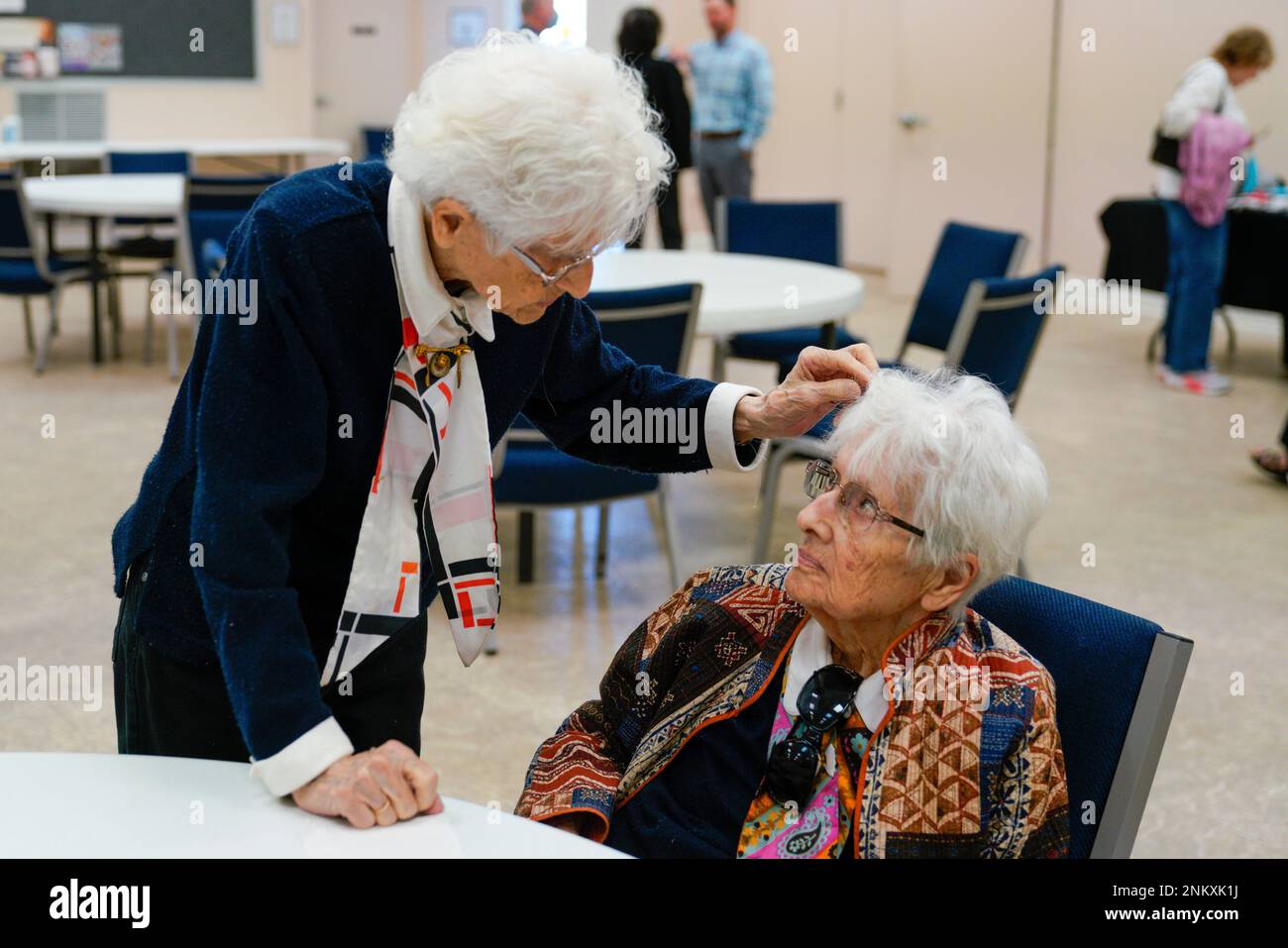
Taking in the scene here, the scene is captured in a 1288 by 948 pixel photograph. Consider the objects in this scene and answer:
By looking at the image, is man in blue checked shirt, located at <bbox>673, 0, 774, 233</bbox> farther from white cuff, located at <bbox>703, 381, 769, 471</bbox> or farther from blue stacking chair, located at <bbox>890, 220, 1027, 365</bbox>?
white cuff, located at <bbox>703, 381, 769, 471</bbox>

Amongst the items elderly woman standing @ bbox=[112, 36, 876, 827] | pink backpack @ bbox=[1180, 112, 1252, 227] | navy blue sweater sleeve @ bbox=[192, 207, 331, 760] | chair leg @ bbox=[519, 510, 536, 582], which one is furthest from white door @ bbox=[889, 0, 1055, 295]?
navy blue sweater sleeve @ bbox=[192, 207, 331, 760]

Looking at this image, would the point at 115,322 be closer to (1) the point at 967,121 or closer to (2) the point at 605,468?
(2) the point at 605,468

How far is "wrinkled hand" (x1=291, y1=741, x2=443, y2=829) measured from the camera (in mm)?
1239

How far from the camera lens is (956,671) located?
1.59 m


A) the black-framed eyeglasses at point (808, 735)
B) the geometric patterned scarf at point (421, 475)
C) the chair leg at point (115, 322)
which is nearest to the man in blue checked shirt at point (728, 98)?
the chair leg at point (115, 322)

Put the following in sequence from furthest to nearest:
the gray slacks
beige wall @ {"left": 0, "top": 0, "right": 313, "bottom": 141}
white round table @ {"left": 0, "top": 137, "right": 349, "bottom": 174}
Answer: beige wall @ {"left": 0, "top": 0, "right": 313, "bottom": 141} → white round table @ {"left": 0, "top": 137, "right": 349, "bottom": 174} → the gray slacks

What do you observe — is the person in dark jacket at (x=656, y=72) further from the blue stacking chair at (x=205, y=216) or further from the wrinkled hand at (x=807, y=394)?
the wrinkled hand at (x=807, y=394)

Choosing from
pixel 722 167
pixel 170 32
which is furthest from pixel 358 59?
pixel 722 167

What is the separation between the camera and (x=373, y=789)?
4.08 feet

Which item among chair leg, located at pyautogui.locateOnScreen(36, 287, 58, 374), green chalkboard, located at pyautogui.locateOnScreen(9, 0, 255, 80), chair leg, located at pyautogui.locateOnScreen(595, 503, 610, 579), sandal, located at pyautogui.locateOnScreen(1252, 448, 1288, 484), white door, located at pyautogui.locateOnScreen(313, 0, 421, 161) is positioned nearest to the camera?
chair leg, located at pyautogui.locateOnScreen(595, 503, 610, 579)
